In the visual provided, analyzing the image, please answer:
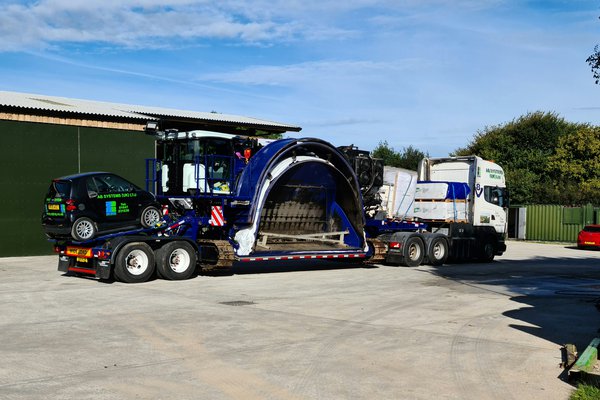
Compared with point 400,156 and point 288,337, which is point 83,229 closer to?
point 288,337

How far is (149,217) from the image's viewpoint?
60.8 feet

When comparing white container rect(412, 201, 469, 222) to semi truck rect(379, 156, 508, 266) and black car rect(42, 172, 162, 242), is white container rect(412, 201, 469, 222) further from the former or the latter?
black car rect(42, 172, 162, 242)

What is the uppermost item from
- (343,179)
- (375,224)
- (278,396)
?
(343,179)

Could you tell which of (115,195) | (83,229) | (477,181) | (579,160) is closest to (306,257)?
(115,195)

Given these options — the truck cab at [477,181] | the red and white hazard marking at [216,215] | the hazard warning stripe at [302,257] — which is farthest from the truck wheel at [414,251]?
the red and white hazard marking at [216,215]

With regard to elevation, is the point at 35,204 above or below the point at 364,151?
below

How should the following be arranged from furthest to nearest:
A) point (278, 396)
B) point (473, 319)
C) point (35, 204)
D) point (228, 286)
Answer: point (35, 204) → point (228, 286) → point (473, 319) → point (278, 396)

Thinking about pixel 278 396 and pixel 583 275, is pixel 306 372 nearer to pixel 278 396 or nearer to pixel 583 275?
pixel 278 396

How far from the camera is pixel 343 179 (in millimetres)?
21078

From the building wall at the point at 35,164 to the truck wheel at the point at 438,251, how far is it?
12.6m

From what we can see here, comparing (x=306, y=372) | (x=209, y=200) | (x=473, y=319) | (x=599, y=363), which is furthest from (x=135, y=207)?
(x=599, y=363)

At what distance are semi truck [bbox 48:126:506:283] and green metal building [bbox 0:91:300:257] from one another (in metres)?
6.45

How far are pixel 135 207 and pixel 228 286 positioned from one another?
3.89m

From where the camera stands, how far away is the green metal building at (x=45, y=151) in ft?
80.3
